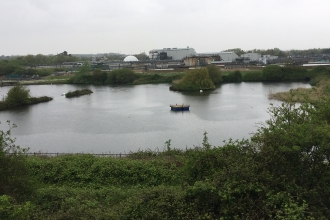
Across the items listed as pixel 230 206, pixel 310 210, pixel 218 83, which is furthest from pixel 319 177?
pixel 218 83

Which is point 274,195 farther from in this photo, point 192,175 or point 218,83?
point 218,83

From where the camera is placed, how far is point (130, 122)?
11.5 meters

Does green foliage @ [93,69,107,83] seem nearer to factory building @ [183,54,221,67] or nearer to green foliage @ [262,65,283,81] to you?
factory building @ [183,54,221,67]

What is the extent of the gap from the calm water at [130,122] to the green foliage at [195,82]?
323cm

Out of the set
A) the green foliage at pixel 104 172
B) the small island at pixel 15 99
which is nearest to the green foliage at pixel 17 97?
the small island at pixel 15 99

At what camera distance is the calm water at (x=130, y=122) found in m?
8.88

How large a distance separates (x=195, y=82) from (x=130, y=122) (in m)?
10.5

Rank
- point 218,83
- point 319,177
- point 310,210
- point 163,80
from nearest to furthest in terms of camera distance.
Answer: point 310,210 → point 319,177 → point 218,83 → point 163,80

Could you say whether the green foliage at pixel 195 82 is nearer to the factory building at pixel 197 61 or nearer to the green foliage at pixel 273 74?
the green foliage at pixel 273 74

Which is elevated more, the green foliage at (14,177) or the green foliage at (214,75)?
the green foliage at (214,75)

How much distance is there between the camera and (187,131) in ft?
32.5

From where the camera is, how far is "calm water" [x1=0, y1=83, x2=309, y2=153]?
8.88 metres

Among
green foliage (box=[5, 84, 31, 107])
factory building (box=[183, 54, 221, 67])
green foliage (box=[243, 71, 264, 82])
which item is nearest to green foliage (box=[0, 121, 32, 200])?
green foliage (box=[5, 84, 31, 107])

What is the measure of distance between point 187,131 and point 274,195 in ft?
22.4
